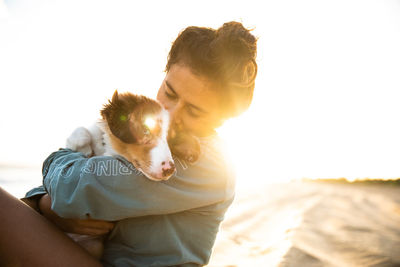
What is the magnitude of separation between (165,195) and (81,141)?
82 centimetres

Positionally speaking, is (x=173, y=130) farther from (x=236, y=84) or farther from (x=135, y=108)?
(x=236, y=84)

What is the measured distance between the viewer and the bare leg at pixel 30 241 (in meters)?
1.24

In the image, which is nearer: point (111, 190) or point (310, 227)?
point (111, 190)

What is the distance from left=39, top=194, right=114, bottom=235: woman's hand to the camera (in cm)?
137

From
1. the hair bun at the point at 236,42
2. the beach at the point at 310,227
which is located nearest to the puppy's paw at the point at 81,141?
the hair bun at the point at 236,42

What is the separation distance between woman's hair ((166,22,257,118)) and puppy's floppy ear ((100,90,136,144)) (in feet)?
1.52

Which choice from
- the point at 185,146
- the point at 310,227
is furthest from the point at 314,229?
the point at 185,146

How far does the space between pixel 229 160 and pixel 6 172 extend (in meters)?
6.72

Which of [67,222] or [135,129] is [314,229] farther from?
[67,222]

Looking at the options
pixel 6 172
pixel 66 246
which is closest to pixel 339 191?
pixel 66 246

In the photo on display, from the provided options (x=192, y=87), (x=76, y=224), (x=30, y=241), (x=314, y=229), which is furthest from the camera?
(x=314, y=229)

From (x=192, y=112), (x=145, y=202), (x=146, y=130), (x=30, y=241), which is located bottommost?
(x=30, y=241)

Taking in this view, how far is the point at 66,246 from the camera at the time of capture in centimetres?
134

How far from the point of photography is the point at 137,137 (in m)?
1.68
